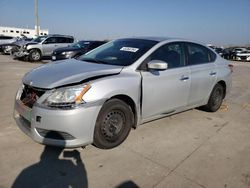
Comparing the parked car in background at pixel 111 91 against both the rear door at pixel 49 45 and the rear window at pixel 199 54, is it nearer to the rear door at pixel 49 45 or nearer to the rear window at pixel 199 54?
the rear window at pixel 199 54

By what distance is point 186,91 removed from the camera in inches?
174

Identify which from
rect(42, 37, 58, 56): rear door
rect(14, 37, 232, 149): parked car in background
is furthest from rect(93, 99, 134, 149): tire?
rect(42, 37, 58, 56): rear door

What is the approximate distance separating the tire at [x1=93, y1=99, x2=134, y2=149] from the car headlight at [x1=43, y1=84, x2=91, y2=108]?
0.37 meters

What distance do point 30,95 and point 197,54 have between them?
10.4 feet

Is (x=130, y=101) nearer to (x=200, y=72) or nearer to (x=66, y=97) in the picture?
(x=66, y=97)

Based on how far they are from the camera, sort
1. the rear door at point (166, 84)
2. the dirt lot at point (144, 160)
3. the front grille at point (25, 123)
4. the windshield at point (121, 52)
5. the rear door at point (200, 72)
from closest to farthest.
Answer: the dirt lot at point (144, 160) → the front grille at point (25, 123) → the rear door at point (166, 84) → the windshield at point (121, 52) → the rear door at point (200, 72)

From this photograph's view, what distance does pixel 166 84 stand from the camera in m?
4.02

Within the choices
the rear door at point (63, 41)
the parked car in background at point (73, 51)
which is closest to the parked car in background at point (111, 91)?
the parked car in background at point (73, 51)

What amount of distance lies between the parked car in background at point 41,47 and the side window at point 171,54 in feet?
41.8

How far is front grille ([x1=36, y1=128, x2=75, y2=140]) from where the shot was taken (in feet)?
10.0

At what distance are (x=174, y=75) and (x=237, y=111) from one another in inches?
100

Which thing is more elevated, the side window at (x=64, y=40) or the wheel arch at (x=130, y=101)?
the side window at (x=64, y=40)

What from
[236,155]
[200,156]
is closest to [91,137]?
[200,156]

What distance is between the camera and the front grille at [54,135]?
3053mm
